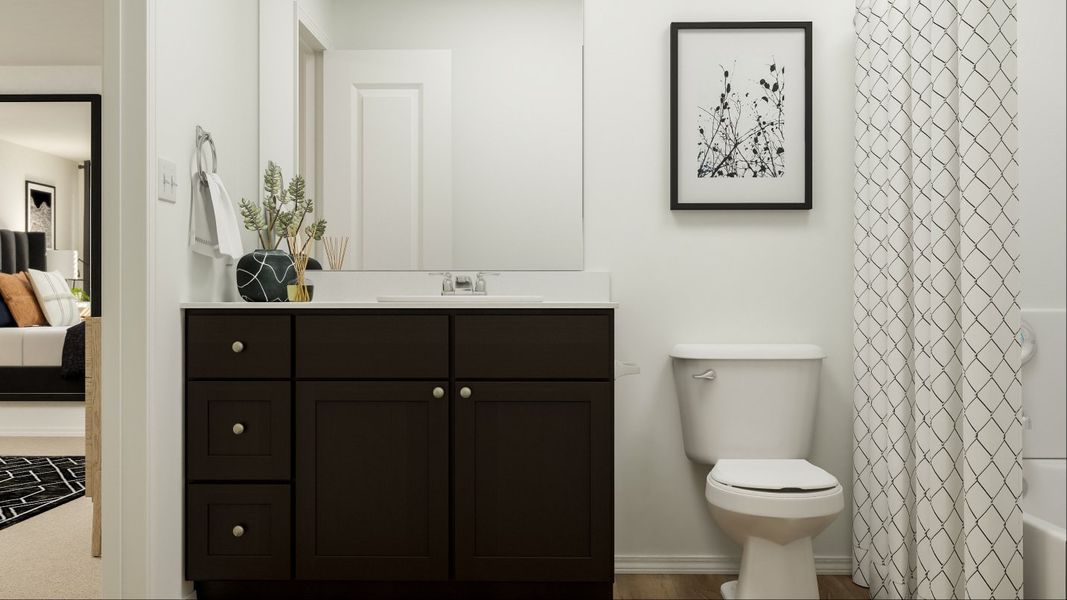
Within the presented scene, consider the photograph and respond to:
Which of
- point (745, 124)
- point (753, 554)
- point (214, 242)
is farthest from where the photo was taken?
point (745, 124)

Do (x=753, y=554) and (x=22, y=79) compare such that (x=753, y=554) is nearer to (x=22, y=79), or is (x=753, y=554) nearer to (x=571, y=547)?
(x=571, y=547)

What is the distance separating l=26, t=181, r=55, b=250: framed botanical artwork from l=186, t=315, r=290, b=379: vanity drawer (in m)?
5.20

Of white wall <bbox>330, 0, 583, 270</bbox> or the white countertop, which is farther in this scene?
white wall <bbox>330, 0, 583, 270</bbox>

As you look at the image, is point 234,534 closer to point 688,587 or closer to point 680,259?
point 688,587

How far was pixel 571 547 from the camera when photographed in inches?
79.8

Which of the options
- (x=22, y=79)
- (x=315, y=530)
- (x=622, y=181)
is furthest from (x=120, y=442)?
(x=22, y=79)

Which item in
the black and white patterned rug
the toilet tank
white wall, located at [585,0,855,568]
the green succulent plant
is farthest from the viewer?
the black and white patterned rug

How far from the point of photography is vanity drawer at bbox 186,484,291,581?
204 cm

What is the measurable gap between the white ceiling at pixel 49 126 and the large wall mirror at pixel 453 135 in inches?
168

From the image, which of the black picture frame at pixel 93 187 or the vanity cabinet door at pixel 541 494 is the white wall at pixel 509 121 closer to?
the vanity cabinet door at pixel 541 494

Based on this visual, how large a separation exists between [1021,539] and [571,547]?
1088mm

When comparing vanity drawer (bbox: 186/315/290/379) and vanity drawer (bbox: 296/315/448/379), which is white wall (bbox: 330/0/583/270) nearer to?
vanity drawer (bbox: 296/315/448/379)

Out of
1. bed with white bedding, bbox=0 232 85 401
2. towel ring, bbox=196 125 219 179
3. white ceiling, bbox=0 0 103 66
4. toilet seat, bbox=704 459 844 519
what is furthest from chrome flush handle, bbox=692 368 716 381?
bed with white bedding, bbox=0 232 85 401

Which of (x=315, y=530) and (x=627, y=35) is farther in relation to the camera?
(x=627, y=35)
